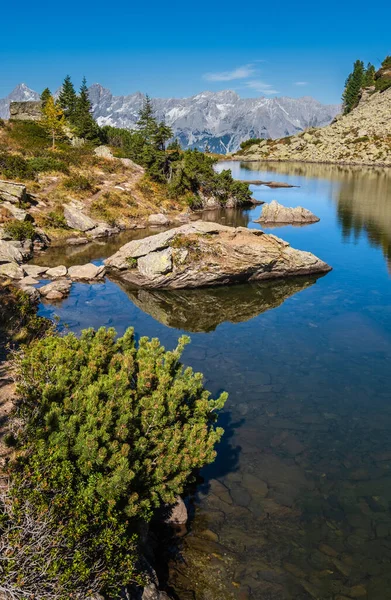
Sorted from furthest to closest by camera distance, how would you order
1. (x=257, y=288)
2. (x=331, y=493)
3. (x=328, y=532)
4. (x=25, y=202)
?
(x=25, y=202), (x=257, y=288), (x=331, y=493), (x=328, y=532)

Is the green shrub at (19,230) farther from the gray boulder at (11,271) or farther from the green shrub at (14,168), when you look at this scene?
the green shrub at (14,168)

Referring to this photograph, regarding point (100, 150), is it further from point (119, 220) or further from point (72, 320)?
point (72, 320)

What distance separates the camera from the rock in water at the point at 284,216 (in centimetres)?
5941

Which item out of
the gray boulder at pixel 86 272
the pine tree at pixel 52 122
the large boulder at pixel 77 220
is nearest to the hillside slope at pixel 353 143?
the pine tree at pixel 52 122

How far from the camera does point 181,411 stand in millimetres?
11727

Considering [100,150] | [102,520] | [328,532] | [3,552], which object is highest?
[100,150]

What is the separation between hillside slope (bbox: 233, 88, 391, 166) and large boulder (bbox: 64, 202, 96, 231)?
414 ft

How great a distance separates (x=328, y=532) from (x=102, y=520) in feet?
23.1

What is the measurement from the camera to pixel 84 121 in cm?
8956

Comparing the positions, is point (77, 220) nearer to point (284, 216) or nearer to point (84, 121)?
point (284, 216)

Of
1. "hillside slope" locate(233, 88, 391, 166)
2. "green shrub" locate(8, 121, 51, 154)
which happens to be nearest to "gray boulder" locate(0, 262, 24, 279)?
"green shrub" locate(8, 121, 51, 154)

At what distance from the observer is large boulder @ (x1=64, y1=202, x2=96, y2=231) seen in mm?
49875

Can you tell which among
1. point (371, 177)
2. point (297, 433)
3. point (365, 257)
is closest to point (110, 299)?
point (297, 433)

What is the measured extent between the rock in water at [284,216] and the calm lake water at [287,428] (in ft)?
77.4
